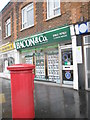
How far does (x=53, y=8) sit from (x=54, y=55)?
9.32ft

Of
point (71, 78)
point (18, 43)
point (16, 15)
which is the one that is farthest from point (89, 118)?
point (16, 15)

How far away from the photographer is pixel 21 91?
3.53m

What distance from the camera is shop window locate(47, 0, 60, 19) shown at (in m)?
8.33

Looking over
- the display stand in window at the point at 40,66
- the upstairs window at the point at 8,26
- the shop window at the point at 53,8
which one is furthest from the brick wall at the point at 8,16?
the shop window at the point at 53,8

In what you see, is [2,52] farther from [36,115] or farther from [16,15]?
[36,115]

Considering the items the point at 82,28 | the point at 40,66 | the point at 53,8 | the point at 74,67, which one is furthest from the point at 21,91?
the point at 53,8

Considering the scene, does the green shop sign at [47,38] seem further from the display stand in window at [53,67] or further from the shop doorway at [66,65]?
the display stand in window at [53,67]

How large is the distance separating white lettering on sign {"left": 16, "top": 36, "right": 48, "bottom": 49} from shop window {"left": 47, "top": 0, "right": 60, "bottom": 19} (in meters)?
1.41

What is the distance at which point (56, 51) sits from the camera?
8.48 m

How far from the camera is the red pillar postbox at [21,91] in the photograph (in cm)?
353

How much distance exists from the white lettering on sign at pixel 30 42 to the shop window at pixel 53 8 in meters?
1.41

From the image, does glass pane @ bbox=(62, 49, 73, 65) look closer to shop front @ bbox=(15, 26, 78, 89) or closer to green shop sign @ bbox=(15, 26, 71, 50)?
shop front @ bbox=(15, 26, 78, 89)

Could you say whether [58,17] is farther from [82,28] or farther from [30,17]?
[30,17]

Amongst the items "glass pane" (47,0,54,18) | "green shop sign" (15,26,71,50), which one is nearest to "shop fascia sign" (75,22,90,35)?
"green shop sign" (15,26,71,50)
